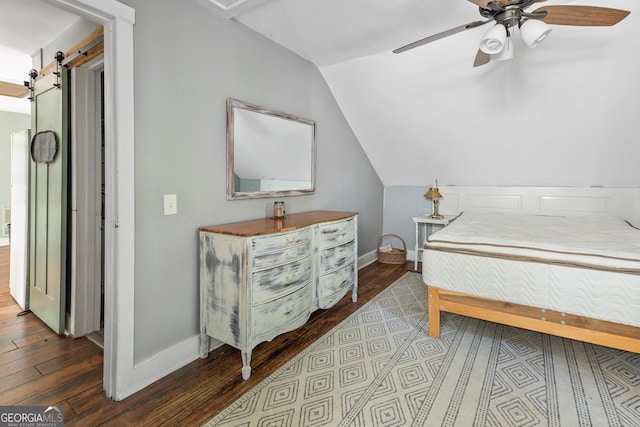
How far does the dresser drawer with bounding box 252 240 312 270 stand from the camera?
1825 millimetres

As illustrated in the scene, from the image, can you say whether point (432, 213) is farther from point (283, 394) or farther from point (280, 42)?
point (283, 394)

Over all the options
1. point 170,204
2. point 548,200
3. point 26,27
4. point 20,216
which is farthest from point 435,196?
point 20,216

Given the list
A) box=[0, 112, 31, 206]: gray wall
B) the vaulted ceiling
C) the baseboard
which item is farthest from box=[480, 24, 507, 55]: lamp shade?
box=[0, 112, 31, 206]: gray wall

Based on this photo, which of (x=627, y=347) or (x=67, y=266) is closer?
(x=627, y=347)

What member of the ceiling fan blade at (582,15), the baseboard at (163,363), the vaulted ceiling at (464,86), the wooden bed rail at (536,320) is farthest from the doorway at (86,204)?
the ceiling fan blade at (582,15)

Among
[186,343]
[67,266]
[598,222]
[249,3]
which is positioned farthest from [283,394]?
[598,222]

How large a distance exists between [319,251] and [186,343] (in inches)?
43.8

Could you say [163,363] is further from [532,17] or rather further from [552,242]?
[532,17]

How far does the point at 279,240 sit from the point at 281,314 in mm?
491

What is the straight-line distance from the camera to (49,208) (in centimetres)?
243

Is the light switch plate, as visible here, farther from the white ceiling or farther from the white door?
the white door

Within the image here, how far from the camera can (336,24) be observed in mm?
2367

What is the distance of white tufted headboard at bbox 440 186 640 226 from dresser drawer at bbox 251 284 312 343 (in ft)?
9.46

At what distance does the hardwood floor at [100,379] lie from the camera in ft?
5.01
